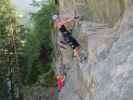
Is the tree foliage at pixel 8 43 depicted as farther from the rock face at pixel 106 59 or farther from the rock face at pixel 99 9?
the rock face at pixel 106 59

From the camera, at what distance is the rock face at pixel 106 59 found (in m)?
9.31

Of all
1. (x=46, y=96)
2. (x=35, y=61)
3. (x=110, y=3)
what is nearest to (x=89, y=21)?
(x=110, y=3)

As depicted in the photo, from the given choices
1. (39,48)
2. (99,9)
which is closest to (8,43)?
(39,48)

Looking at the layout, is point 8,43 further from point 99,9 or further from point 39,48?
point 99,9

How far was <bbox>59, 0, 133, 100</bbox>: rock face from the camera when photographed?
931 cm

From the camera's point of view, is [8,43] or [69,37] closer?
[69,37]

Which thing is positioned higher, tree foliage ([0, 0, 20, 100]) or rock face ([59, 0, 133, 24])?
rock face ([59, 0, 133, 24])

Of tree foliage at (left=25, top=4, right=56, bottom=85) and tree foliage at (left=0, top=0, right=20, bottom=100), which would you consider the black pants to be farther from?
tree foliage at (left=0, top=0, right=20, bottom=100)

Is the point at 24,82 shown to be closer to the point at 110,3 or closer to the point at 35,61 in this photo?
the point at 35,61

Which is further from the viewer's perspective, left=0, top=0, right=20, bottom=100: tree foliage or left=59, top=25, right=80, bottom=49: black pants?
left=0, top=0, right=20, bottom=100: tree foliage

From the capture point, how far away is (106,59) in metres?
11.3

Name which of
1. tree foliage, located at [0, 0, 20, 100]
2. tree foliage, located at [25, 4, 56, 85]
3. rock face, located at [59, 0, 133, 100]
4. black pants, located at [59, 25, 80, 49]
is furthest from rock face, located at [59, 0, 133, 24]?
tree foliage, located at [0, 0, 20, 100]

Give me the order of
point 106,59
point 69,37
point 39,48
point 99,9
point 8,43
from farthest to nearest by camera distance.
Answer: point 8,43 → point 39,48 → point 69,37 → point 99,9 → point 106,59

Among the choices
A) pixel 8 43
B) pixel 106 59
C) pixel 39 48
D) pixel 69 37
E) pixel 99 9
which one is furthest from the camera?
pixel 8 43
